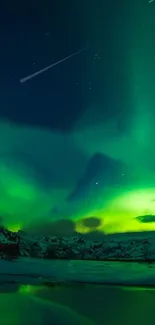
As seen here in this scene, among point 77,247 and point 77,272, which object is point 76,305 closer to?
point 77,272

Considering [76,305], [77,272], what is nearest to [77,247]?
[77,272]

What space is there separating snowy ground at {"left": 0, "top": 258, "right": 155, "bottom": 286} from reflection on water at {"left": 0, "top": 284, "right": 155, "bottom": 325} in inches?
3.5

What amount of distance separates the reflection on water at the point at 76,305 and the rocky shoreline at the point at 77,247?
0.40m

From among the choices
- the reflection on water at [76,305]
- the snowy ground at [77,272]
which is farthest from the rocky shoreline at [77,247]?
the reflection on water at [76,305]

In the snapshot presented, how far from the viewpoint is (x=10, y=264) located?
5.38 metres

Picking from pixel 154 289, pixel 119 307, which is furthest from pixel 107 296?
pixel 154 289

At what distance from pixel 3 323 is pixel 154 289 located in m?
1.57

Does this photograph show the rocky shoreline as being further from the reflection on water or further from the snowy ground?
the reflection on water

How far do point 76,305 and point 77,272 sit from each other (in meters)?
0.42

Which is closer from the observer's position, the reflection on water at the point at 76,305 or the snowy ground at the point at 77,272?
the reflection on water at the point at 76,305

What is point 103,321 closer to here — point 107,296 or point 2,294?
point 107,296

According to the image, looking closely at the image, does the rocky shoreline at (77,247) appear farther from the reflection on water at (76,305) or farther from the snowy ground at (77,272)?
the reflection on water at (76,305)

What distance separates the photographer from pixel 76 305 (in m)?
4.80

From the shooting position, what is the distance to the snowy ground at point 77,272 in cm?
509
